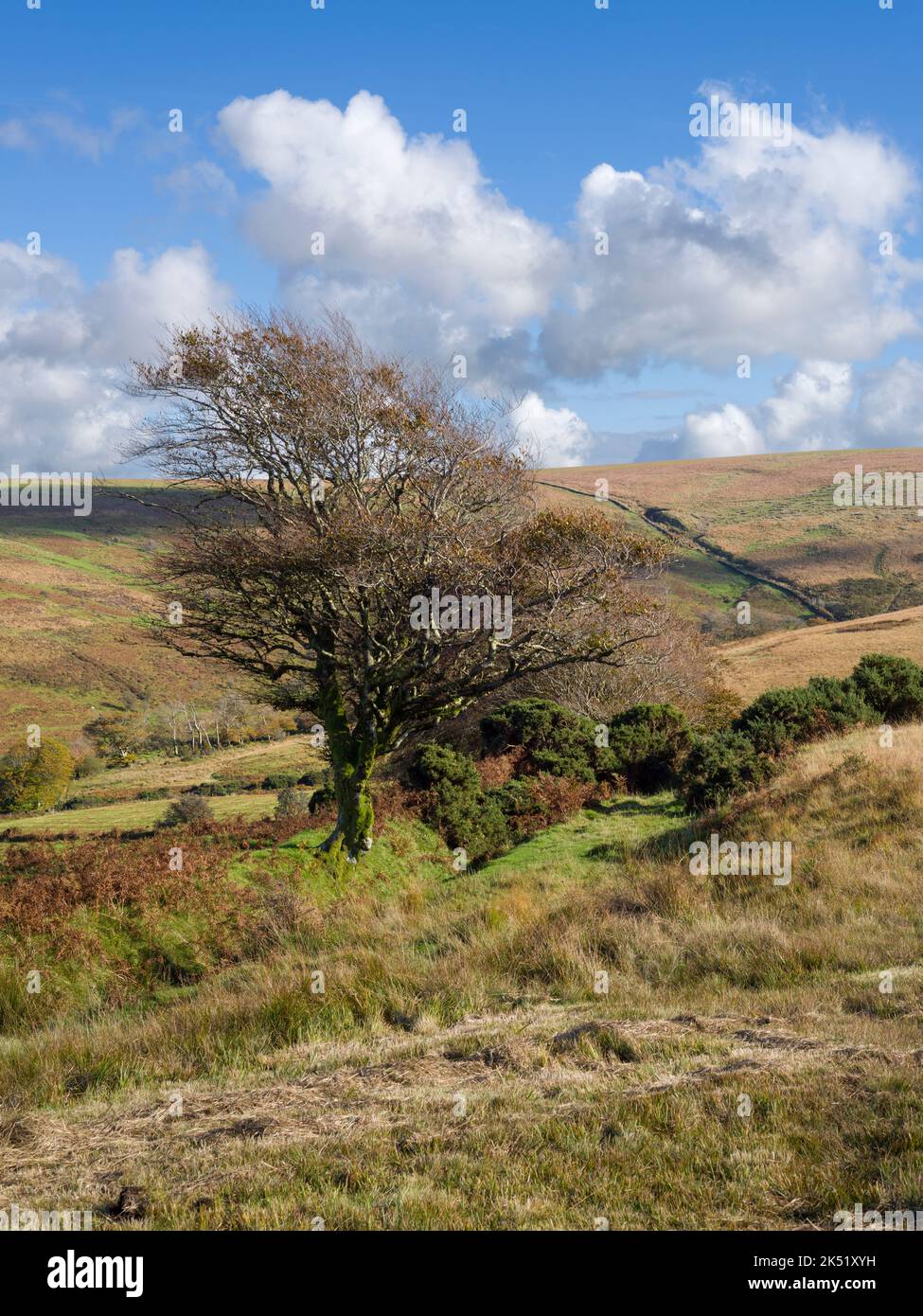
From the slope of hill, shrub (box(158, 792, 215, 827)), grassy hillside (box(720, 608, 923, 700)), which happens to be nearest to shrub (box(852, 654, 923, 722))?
grassy hillside (box(720, 608, 923, 700))

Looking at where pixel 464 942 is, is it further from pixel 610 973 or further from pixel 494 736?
pixel 494 736

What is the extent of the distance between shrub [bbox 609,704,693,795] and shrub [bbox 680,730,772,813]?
3.85m

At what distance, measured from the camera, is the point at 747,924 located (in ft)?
31.7

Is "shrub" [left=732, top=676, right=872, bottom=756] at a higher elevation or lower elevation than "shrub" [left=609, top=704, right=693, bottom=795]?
higher

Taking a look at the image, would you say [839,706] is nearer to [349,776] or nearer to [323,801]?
[323,801]

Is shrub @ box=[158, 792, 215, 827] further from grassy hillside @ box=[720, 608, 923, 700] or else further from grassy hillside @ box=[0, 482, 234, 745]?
grassy hillside @ box=[0, 482, 234, 745]

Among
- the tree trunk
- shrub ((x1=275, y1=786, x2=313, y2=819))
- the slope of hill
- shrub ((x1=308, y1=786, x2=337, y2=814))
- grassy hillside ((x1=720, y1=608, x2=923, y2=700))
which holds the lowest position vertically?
shrub ((x1=275, y1=786, x2=313, y2=819))

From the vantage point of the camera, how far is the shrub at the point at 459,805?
19422 mm

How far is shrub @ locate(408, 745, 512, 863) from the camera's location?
19422 mm

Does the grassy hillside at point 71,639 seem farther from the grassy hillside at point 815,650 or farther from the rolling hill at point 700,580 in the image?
the grassy hillside at point 815,650

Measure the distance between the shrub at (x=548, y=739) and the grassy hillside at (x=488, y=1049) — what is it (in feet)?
31.6
